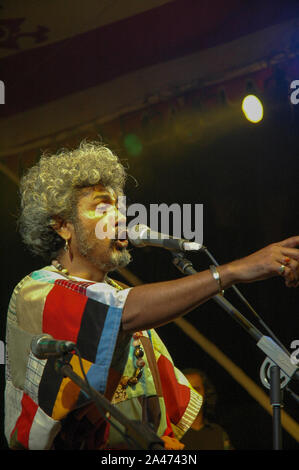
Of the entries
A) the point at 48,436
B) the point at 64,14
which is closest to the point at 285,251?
the point at 48,436

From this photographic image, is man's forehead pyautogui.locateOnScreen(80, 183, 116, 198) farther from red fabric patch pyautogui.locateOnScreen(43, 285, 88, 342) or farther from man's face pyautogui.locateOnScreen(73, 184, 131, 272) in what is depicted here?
red fabric patch pyautogui.locateOnScreen(43, 285, 88, 342)

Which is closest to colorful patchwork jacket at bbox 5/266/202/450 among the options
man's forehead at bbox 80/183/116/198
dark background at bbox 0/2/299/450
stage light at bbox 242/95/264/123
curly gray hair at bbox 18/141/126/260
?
curly gray hair at bbox 18/141/126/260

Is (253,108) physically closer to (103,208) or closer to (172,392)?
(103,208)

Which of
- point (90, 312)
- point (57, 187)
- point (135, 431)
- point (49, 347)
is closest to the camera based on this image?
point (135, 431)

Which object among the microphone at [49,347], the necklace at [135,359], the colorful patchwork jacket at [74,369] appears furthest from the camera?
the necklace at [135,359]

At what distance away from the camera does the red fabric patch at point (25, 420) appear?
6.61 feet

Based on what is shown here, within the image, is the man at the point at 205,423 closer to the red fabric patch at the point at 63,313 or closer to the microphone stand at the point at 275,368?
the microphone stand at the point at 275,368

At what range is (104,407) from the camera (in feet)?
5.06

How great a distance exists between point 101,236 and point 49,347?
71cm

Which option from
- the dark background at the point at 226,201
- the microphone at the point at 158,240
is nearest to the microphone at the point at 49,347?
the microphone at the point at 158,240

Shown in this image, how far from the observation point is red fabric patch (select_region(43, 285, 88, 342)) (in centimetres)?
200

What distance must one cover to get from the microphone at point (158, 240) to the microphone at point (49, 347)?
1.70ft

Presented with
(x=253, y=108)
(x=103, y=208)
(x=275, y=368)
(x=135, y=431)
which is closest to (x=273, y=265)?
(x=275, y=368)

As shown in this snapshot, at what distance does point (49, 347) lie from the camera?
1707 mm
